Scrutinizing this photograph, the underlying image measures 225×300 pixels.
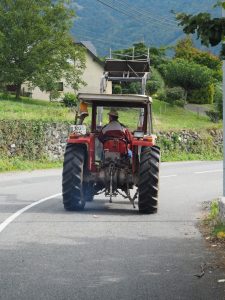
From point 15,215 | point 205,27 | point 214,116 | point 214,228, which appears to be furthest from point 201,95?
point 205,27

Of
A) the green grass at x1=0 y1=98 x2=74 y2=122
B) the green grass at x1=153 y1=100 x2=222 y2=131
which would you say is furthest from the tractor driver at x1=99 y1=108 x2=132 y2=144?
the green grass at x1=153 y1=100 x2=222 y2=131

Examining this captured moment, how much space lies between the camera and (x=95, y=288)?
7.55 meters

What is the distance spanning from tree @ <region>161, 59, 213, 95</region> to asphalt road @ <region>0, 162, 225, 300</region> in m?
59.5

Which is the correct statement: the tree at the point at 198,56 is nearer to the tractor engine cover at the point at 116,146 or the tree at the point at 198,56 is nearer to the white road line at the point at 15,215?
the white road line at the point at 15,215

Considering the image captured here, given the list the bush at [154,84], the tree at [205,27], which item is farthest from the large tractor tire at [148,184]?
the bush at [154,84]

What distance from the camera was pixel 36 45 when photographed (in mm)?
65812

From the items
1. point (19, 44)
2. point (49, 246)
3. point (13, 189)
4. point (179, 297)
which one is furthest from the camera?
point (19, 44)

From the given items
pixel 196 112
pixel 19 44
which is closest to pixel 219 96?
pixel 196 112

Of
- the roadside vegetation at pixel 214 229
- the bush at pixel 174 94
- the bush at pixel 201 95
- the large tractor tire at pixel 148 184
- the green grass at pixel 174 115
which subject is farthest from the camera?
the bush at pixel 201 95

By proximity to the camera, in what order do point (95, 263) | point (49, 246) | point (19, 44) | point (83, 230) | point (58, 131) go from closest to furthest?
point (95, 263) → point (49, 246) → point (83, 230) → point (58, 131) → point (19, 44)

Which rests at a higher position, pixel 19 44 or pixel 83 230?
pixel 19 44

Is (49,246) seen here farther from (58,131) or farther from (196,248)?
(58,131)

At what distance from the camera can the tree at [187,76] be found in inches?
2969

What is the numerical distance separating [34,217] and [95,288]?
231 inches
